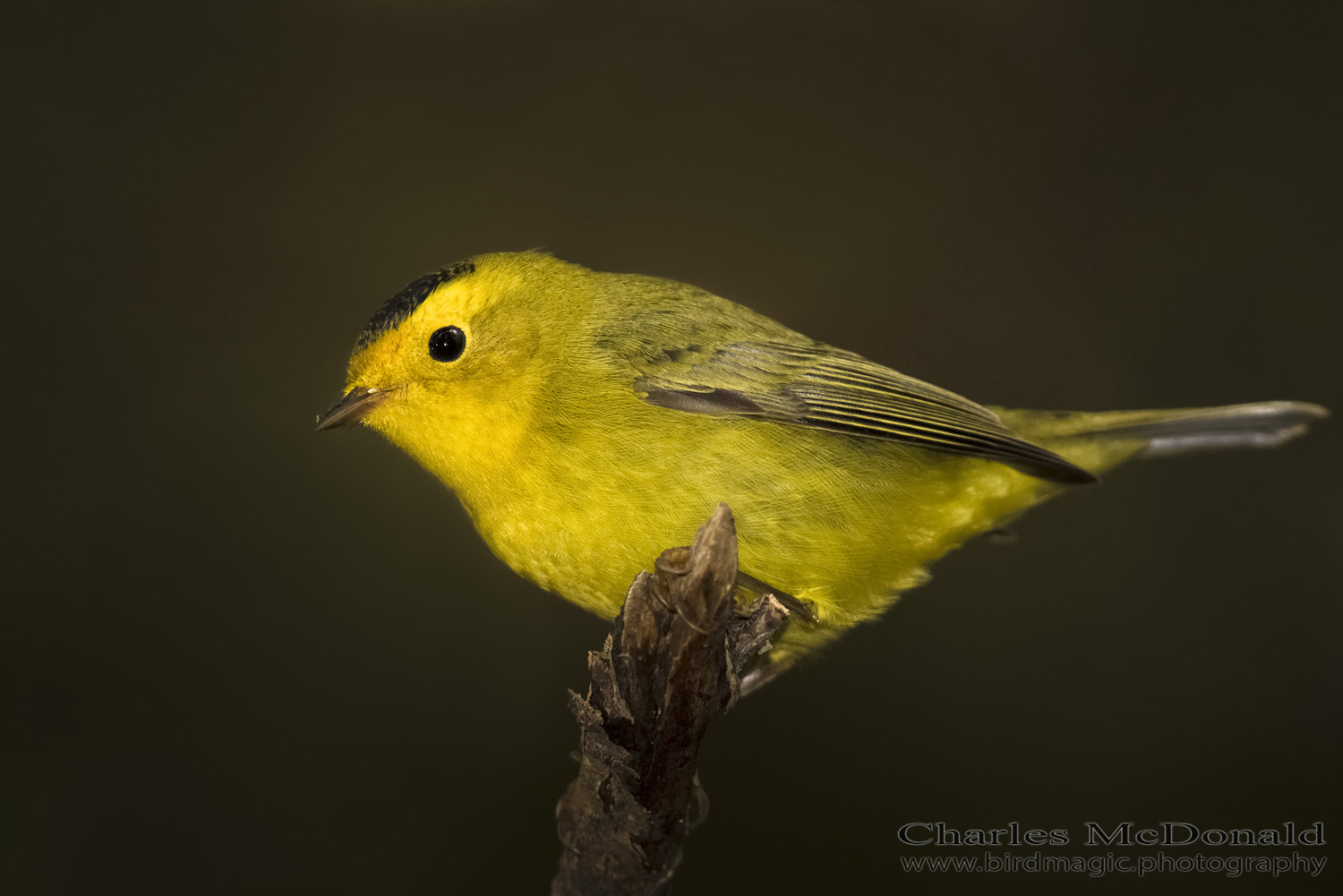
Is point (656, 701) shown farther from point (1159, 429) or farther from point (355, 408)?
point (1159, 429)

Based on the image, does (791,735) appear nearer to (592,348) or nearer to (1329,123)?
(592,348)

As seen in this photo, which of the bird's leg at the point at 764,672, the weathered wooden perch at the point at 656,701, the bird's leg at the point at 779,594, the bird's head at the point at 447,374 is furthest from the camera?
the bird's leg at the point at 764,672

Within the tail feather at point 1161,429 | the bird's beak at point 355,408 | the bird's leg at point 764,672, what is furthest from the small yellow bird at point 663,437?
the tail feather at point 1161,429

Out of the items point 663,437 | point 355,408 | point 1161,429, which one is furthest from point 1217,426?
point 355,408

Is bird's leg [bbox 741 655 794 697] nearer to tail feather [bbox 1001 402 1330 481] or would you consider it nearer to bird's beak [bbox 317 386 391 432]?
tail feather [bbox 1001 402 1330 481]

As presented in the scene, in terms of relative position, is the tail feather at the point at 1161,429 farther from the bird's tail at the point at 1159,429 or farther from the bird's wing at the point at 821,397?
the bird's wing at the point at 821,397

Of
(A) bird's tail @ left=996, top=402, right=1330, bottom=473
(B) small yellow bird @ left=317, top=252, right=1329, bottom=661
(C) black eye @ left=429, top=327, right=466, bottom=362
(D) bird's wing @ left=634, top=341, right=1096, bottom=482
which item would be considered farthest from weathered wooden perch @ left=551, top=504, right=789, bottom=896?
(A) bird's tail @ left=996, top=402, right=1330, bottom=473
